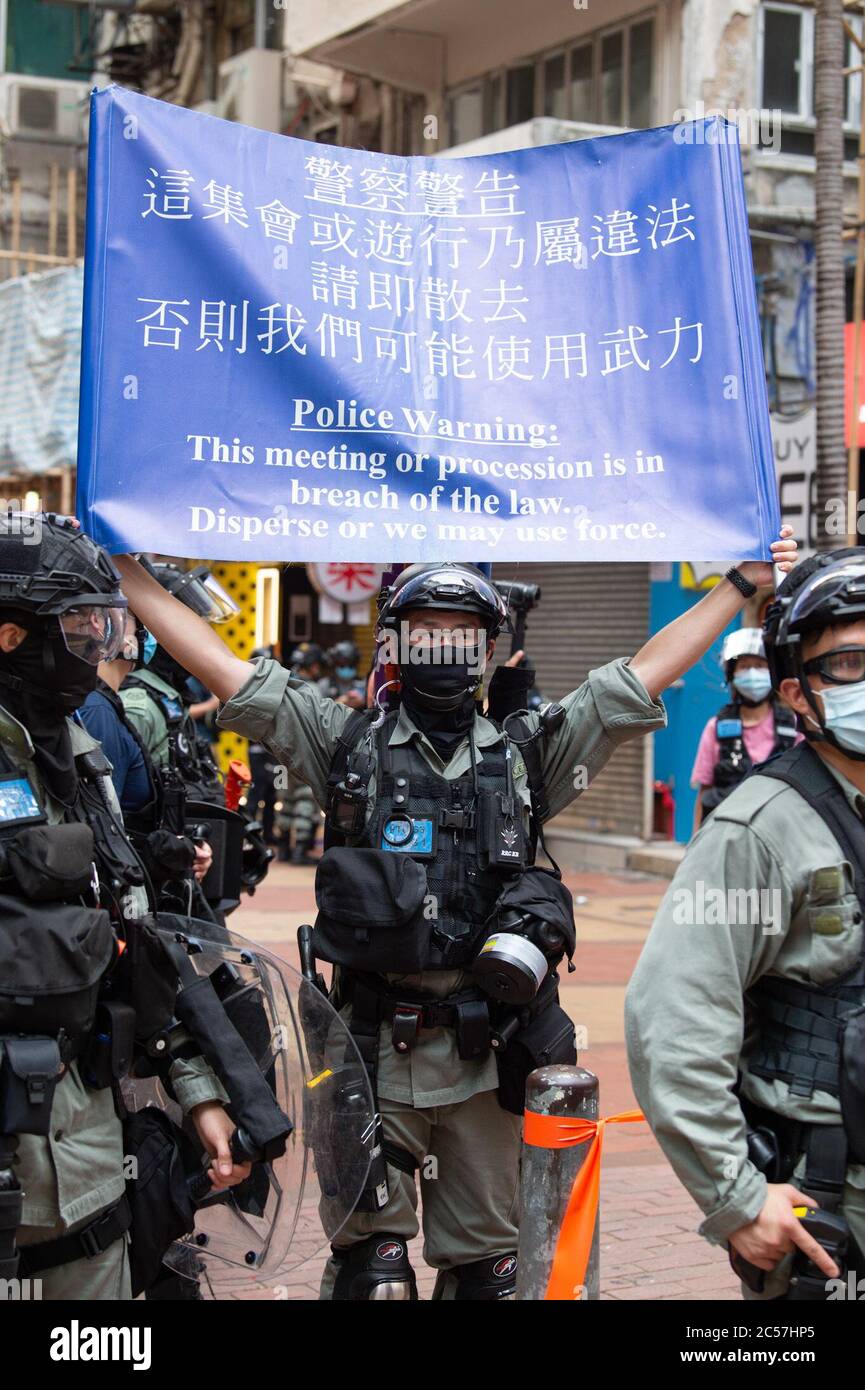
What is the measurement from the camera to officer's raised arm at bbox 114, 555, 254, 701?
396 cm

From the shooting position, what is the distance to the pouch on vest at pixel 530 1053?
378 cm

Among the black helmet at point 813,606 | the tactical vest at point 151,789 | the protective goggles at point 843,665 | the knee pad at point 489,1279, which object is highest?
the black helmet at point 813,606

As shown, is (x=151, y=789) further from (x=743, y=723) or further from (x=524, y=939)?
(x=743, y=723)

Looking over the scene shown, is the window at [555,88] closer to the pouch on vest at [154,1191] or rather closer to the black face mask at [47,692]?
the black face mask at [47,692]

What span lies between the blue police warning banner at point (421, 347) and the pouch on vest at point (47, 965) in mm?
1223

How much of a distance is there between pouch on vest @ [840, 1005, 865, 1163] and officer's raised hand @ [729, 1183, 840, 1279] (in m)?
0.12

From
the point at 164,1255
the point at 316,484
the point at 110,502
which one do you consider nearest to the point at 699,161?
the point at 316,484

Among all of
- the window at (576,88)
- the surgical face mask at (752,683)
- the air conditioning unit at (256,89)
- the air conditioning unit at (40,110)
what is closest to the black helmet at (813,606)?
the surgical face mask at (752,683)

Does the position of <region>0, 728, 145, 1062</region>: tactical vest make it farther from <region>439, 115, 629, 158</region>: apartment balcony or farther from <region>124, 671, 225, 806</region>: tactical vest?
<region>439, 115, 629, 158</region>: apartment balcony

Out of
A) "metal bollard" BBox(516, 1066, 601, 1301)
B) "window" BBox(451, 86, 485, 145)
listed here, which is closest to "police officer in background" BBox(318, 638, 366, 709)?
"window" BBox(451, 86, 485, 145)

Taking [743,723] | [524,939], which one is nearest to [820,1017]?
[524,939]

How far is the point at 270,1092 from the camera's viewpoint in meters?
3.23

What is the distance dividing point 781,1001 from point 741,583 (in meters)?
1.49

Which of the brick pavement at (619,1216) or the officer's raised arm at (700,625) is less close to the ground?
the officer's raised arm at (700,625)
